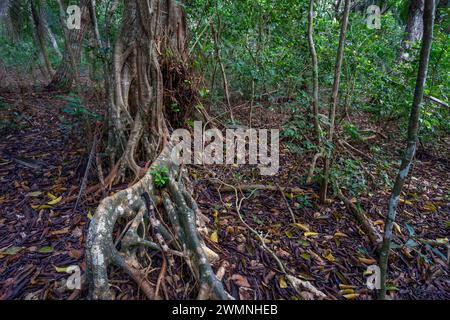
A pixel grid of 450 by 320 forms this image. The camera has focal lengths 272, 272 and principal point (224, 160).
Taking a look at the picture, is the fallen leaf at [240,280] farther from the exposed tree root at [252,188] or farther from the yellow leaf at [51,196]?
the yellow leaf at [51,196]

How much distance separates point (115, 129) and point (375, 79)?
3.69m

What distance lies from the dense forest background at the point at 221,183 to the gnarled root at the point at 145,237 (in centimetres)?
1

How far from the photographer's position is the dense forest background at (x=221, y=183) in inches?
78.3

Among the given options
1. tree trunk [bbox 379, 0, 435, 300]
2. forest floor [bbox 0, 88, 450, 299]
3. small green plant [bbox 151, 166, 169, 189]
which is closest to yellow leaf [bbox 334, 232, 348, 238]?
forest floor [bbox 0, 88, 450, 299]

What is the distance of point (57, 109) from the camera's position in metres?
5.00

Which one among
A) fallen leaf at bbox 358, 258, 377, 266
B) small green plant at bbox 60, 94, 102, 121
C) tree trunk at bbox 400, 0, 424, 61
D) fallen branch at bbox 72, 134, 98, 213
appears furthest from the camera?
tree trunk at bbox 400, 0, 424, 61

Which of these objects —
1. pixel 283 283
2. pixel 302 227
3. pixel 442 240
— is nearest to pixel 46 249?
pixel 283 283

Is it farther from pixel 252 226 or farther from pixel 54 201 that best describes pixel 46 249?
pixel 252 226

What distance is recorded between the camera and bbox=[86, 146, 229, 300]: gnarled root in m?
1.80

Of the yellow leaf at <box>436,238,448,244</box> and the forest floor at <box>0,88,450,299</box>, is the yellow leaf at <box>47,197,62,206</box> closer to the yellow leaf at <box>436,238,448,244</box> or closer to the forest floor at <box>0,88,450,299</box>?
the forest floor at <box>0,88,450,299</box>

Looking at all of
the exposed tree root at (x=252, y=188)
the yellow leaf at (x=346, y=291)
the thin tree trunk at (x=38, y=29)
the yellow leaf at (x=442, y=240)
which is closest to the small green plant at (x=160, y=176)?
the exposed tree root at (x=252, y=188)

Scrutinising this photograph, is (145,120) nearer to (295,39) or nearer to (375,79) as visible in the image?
(295,39)

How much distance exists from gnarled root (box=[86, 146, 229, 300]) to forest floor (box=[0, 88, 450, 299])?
14 cm

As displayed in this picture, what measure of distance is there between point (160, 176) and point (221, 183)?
2.92 feet
